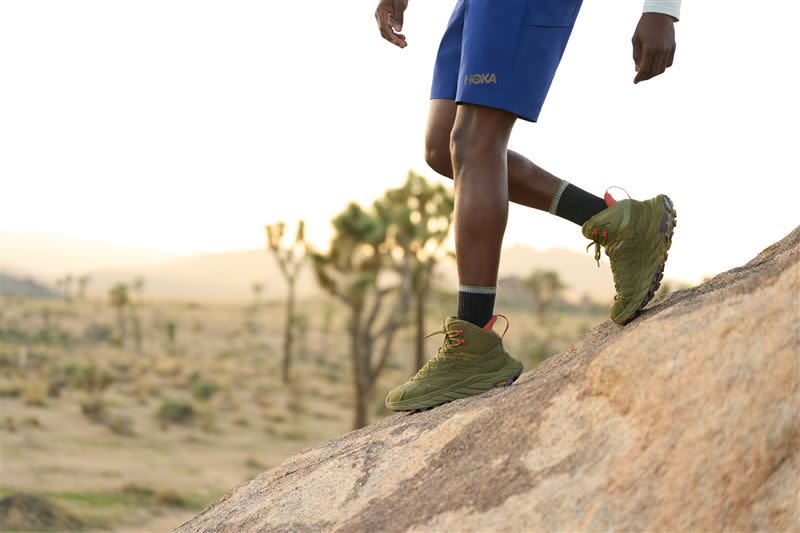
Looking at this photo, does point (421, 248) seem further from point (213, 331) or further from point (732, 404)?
point (213, 331)

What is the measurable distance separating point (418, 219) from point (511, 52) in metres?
20.5

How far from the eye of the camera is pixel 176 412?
2430cm

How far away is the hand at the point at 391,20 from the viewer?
151 inches

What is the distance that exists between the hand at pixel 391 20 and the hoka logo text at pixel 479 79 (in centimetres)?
82

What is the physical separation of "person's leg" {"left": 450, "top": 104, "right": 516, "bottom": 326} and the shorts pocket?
0.34 metres

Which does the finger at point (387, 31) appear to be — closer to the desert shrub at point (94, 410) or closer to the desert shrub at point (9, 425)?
the desert shrub at point (9, 425)

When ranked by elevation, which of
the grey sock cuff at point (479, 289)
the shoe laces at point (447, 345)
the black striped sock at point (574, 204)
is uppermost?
the black striped sock at point (574, 204)

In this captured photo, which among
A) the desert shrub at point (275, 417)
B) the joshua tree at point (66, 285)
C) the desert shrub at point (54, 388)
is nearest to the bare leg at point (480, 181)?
the desert shrub at point (275, 417)

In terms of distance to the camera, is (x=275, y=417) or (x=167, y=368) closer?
(x=275, y=417)

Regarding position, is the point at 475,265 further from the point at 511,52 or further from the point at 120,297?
the point at 120,297

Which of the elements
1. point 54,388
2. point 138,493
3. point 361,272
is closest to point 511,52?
point 138,493

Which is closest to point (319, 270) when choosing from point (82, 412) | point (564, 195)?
point (82, 412)

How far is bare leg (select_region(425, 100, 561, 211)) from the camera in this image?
3475 millimetres

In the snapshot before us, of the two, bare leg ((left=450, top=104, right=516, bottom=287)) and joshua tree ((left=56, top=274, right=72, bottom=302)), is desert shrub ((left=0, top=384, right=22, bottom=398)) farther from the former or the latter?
joshua tree ((left=56, top=274, right=72, bottom=302))
